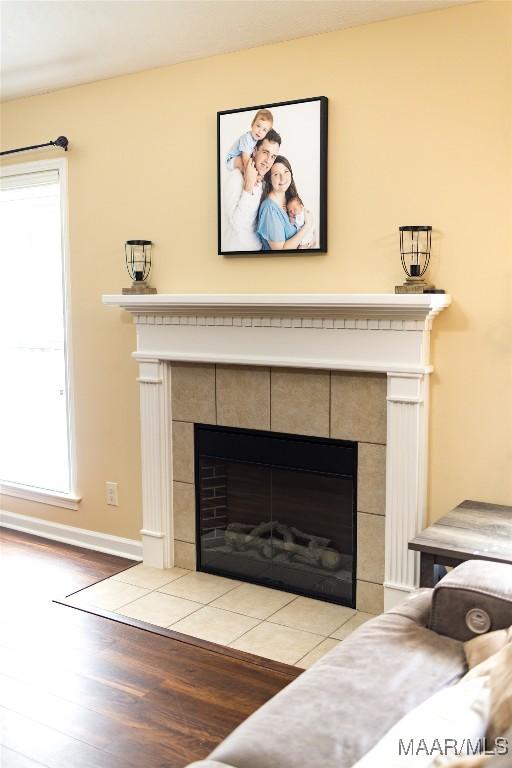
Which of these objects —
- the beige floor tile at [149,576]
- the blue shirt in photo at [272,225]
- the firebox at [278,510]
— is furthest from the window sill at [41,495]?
the blue shirt in photo at [272,225]

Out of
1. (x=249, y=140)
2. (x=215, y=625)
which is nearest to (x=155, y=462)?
(x=215, y=625)

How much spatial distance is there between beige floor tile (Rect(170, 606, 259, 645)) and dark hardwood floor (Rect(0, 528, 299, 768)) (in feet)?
0.33

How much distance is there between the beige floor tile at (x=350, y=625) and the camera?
304 cm

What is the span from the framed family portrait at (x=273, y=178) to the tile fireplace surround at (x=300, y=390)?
11.6 inches

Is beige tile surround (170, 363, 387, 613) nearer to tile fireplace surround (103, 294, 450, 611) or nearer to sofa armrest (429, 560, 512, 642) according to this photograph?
tile fireplace surround (103, 294, 450, 611)

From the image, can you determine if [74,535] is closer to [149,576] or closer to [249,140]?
[149,576]

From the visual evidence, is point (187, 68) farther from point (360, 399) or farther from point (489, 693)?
point (489, 693)

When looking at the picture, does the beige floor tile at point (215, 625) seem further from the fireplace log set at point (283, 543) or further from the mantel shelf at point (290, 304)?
the mantel shelf at point (290, 304)

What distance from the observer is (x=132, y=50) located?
11.0 feet

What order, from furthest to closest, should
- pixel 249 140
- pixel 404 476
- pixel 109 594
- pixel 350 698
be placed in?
pixel 109 594
pixel 249 140
pixel 404 476
pixel 350 698

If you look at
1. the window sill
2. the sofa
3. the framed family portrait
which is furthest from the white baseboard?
the sofa

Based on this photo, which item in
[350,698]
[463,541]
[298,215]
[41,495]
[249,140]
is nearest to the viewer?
[350,698]

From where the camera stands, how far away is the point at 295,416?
3.34 meters

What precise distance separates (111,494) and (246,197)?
1.73m
